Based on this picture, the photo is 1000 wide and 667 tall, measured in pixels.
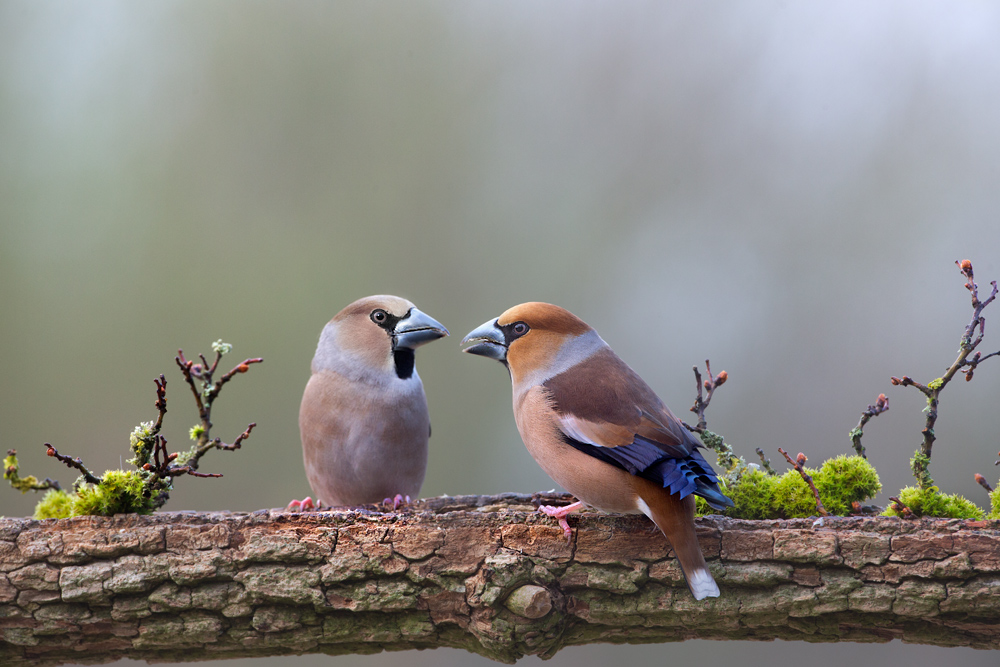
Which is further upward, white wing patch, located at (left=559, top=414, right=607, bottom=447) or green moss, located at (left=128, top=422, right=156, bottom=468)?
green moss, located at (left=128, top=422, right=156, bottom=468)

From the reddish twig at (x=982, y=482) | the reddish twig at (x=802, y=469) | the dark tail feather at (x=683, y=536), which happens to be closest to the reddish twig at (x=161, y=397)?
the dark tail feather at (x=683, y=536)

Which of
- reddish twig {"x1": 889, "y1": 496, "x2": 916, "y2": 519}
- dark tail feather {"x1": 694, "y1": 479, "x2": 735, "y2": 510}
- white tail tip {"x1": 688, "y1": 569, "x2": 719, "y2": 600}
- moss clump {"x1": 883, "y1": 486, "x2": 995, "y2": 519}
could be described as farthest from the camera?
moss clump {"x1": 883, "y1": 486, "x2": 995, "y2": 519}

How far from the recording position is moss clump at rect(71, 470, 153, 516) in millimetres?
2973

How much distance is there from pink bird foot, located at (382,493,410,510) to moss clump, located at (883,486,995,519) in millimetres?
1889

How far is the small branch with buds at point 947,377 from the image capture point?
9.73 feet

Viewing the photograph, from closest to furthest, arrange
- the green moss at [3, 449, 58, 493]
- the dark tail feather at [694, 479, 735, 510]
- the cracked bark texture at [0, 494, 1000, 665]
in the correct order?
the dark tail feather at [694, 479, 735, 510] → the cracked bark texture at [0, 494, 1000, 665] → the green moss at [3, 449, 58, 493]

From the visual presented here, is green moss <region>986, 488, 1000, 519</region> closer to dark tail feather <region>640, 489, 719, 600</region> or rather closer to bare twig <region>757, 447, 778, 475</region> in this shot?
bare twig <region>757, 447, 778, 475</region>

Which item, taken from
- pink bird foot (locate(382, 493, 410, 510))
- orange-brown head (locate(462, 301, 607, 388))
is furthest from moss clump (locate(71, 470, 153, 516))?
orange-brown head (locate(462, 301, 607, 388))

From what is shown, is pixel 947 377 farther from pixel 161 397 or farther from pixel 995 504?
pixel 161 397

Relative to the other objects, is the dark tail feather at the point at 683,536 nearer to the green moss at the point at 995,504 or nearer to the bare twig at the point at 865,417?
the bare twig at the point at 865,417

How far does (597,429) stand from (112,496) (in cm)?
180

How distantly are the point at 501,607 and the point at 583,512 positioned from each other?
1.51ft

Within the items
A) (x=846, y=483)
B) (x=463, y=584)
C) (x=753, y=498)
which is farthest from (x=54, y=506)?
(x=846, y=483)

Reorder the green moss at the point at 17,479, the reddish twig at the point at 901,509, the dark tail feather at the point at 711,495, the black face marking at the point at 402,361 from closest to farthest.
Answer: the dark tail feather at the point at 711,495, the reddish twig at the point at 901,509, the green moss at the point at 17,479, the black face marking at the point at 402,361
